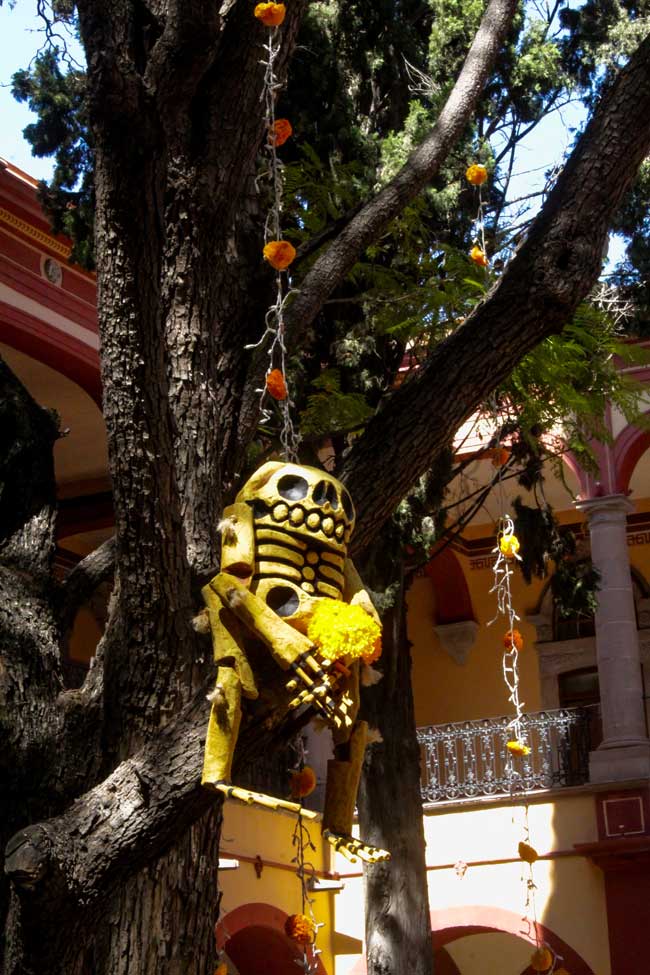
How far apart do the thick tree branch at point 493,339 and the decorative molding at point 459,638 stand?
46.1 ft

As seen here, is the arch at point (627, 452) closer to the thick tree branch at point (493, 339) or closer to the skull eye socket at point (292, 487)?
the thick tree branch at point (493, 339)

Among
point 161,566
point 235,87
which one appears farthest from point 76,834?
point 235,87

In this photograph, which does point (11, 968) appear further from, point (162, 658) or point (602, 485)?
point (602, 485)

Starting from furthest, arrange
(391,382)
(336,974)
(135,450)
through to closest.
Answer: (336,974), (391,382), (135,450)

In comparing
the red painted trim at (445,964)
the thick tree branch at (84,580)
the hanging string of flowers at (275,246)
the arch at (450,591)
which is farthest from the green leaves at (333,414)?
the arch at (450,591)

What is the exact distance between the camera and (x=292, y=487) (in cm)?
362

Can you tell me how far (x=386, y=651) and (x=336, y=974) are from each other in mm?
6159

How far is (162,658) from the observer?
3836 mm

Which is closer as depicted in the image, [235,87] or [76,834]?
[76,834]

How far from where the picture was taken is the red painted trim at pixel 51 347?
37.9ft

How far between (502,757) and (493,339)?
11673 mm

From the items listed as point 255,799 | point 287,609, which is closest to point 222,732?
point 255,799

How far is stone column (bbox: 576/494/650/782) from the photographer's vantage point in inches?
535

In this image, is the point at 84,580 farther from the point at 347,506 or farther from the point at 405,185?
the point at 405,185
